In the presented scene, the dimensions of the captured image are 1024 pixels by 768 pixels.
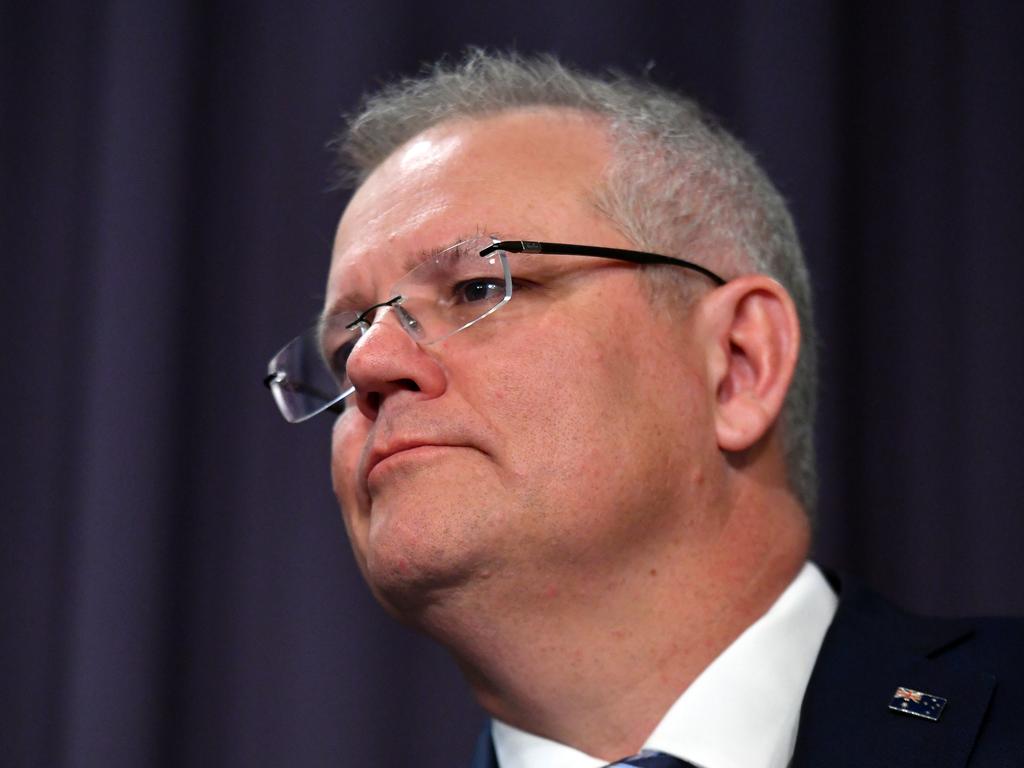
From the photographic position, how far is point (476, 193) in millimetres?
1619

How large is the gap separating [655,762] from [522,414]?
47 cm

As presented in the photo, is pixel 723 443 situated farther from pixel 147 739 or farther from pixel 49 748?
pixel 49 748

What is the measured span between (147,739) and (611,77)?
1.67 meters

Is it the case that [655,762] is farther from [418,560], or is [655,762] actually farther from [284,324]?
[284,324]

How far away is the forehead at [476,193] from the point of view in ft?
5.23

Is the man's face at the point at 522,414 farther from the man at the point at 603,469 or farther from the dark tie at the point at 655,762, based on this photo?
the dark tie at the point at 655,762

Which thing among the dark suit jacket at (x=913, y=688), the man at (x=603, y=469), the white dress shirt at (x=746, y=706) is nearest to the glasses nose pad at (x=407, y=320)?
the man at (x=603, y=469)

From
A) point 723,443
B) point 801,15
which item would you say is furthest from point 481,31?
point 723,443

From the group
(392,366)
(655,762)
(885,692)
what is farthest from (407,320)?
(885,692)

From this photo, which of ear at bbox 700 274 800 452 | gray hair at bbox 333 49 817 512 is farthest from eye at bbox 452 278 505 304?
ear at bbox 700 274 800 452

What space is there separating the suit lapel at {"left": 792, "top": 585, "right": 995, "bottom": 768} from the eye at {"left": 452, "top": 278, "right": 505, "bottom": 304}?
0.66 meters

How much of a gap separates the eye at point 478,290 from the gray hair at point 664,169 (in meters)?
0.21

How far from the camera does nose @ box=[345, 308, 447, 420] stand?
148cm

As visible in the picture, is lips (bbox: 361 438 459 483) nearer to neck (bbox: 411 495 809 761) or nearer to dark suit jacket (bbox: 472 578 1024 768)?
neck (bbox: 411 495 809 761)
